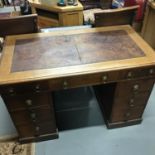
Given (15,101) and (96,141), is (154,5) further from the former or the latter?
(15,101)

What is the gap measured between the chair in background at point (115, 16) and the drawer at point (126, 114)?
2.55ft

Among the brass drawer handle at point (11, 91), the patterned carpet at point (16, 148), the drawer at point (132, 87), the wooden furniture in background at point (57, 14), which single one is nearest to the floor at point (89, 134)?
the patterned carpet at point (16, 148)

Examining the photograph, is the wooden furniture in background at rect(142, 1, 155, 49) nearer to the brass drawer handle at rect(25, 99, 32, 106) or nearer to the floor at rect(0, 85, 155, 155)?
the floor at rect(0, 85, 155, 155)

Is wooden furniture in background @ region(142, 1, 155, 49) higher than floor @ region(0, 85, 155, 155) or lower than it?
higher

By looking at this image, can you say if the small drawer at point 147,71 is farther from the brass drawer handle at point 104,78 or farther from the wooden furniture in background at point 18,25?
the wooden furniture in background at point 18,25

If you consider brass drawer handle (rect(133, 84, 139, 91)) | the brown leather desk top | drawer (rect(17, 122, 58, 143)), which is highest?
the brown leather desk top

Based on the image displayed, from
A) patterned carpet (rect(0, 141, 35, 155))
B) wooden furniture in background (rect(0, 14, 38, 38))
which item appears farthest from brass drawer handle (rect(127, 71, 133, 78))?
patterned carpet (rect(0, 141, 35, 155))

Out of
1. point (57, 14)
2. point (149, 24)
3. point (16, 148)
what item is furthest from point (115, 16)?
point (16, 148)

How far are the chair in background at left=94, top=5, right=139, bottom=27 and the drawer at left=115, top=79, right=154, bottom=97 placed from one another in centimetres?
62

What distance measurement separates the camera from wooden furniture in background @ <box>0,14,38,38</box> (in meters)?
1.44

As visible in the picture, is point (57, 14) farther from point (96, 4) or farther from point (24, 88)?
point (24, 88)

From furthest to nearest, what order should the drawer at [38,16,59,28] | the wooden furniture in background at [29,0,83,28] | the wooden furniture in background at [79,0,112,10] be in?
the wooden furniture in background at [79,0,112,10]
the drawer at [38,16,59,28]
the wooden furniture in background at [29,0,83,28]

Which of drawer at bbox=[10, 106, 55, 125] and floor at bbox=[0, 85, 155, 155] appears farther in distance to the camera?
floor at bbox=[0, 85, 155, 155]

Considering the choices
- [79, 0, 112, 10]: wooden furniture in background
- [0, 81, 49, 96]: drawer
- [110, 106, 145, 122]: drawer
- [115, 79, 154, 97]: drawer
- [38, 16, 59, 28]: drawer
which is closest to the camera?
[0, 81, 49, 96]: drawer
